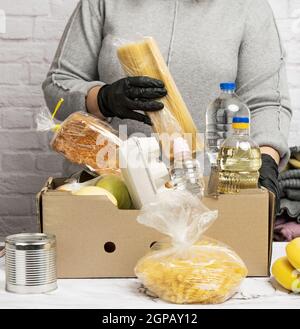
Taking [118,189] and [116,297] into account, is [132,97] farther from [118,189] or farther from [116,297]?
[116,297]

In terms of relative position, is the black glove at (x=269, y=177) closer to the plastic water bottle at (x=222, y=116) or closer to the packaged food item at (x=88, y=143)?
the plastic water bottle at (x=222, y=116)

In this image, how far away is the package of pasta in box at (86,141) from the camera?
44.7 inches

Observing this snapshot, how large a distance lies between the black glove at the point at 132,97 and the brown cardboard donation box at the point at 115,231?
1.03 ft

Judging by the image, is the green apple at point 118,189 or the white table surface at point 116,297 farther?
the green apple at point 118,189

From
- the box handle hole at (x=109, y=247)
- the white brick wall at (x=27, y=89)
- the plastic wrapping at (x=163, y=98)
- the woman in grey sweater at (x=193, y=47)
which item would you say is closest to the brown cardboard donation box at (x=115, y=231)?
the box handle hole at (x=109, y=247)

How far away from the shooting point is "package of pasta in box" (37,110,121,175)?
1.13 metres

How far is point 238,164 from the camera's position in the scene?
1.06 m

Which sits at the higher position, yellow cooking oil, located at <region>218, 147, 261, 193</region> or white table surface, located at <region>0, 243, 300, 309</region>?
yellow cooking oil, located at <region>218, 147, 261, 193</region>

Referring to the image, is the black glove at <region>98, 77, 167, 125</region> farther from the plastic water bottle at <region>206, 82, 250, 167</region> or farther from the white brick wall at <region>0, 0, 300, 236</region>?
the white brick wall at <region>0, 0, 300, 236</region>

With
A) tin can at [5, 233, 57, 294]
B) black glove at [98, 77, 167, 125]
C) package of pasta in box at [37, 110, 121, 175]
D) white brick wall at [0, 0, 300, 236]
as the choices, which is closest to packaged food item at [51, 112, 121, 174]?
package of pasta in box at [37, 110, 121, 175]

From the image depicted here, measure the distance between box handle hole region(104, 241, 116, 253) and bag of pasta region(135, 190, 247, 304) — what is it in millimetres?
119

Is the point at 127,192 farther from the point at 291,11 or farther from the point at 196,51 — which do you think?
the point at 291,11

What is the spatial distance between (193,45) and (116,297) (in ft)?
3.22

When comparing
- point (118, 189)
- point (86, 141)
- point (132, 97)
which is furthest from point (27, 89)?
point (118, 189)
